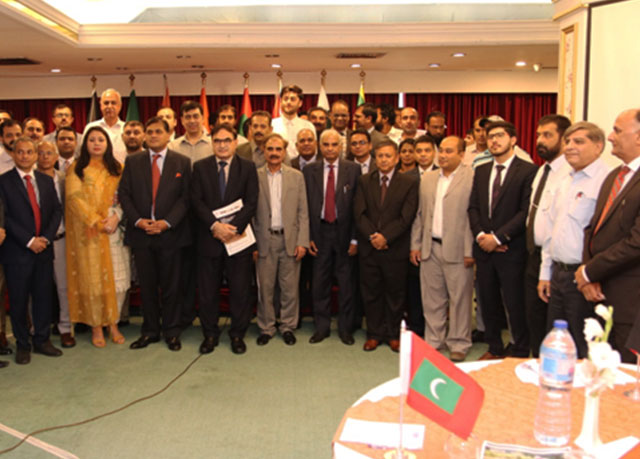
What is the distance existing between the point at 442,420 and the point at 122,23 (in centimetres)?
652

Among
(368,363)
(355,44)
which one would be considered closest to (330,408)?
(368,363)

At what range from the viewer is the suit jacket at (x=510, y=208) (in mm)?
3871

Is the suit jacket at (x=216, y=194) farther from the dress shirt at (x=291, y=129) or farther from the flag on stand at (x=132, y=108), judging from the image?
the flag on stand at (x=132, y=108)

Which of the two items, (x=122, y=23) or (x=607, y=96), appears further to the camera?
(x=122, y=23)

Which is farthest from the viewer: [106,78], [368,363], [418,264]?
[106,78]

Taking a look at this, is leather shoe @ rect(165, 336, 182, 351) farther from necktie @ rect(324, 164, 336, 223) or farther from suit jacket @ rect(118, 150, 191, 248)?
necktie @ rect(324, 164, 336, 223)

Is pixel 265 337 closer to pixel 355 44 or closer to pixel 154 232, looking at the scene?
pixel 154 232

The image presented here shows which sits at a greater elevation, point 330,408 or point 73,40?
point 73,40

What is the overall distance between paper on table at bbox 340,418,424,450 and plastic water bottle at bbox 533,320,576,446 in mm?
326

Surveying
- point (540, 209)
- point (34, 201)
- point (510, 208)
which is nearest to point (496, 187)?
point (510, 208)

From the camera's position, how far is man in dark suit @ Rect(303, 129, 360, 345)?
15.1 feet

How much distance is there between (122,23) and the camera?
6.77m

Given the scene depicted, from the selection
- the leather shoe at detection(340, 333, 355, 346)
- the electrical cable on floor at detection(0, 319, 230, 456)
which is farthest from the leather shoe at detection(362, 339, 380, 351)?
the electrical cable on floor at detection(0, 319, 230, 456)

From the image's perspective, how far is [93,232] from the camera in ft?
14.7
